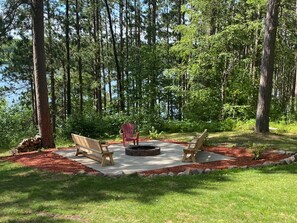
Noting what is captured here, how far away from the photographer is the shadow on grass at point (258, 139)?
9.73 m

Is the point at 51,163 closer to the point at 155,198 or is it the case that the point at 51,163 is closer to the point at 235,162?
the point at 155,198

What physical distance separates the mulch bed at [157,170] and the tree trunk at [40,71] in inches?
57.0

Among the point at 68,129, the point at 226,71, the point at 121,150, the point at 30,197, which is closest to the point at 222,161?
the point at 121,150

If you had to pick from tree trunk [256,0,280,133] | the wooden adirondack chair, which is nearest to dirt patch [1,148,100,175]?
the wooden adirondack chair

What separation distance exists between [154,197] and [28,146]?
23.1 ft

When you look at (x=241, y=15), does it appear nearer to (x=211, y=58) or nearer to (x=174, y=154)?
(x=211, y=58)

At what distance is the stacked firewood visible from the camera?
1057 cm

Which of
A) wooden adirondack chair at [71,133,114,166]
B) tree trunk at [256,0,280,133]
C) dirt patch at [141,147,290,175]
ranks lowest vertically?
dirt patch at [141,147,290,175]

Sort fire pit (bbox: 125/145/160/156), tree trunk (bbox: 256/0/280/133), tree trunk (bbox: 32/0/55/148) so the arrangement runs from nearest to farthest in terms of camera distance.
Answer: fire pit (bbox: 125/145/160/156), tree trunk (bbox: 32/0/55/148), tree trunk (bbox: 256/0/280/133)

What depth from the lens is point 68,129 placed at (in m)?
14.2

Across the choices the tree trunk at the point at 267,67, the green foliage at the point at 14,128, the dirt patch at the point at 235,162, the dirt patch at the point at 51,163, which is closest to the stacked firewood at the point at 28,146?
the dirt patch at the point at 51,163

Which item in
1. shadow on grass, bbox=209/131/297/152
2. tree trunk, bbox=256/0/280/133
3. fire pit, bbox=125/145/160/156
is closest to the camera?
fire pit, bbox=125/145/160/156

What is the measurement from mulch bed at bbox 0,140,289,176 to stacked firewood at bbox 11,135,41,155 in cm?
113

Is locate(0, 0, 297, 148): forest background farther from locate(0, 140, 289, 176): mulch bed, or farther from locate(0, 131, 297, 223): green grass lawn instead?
locate(0, 131, 297, 223): green grass lawn
